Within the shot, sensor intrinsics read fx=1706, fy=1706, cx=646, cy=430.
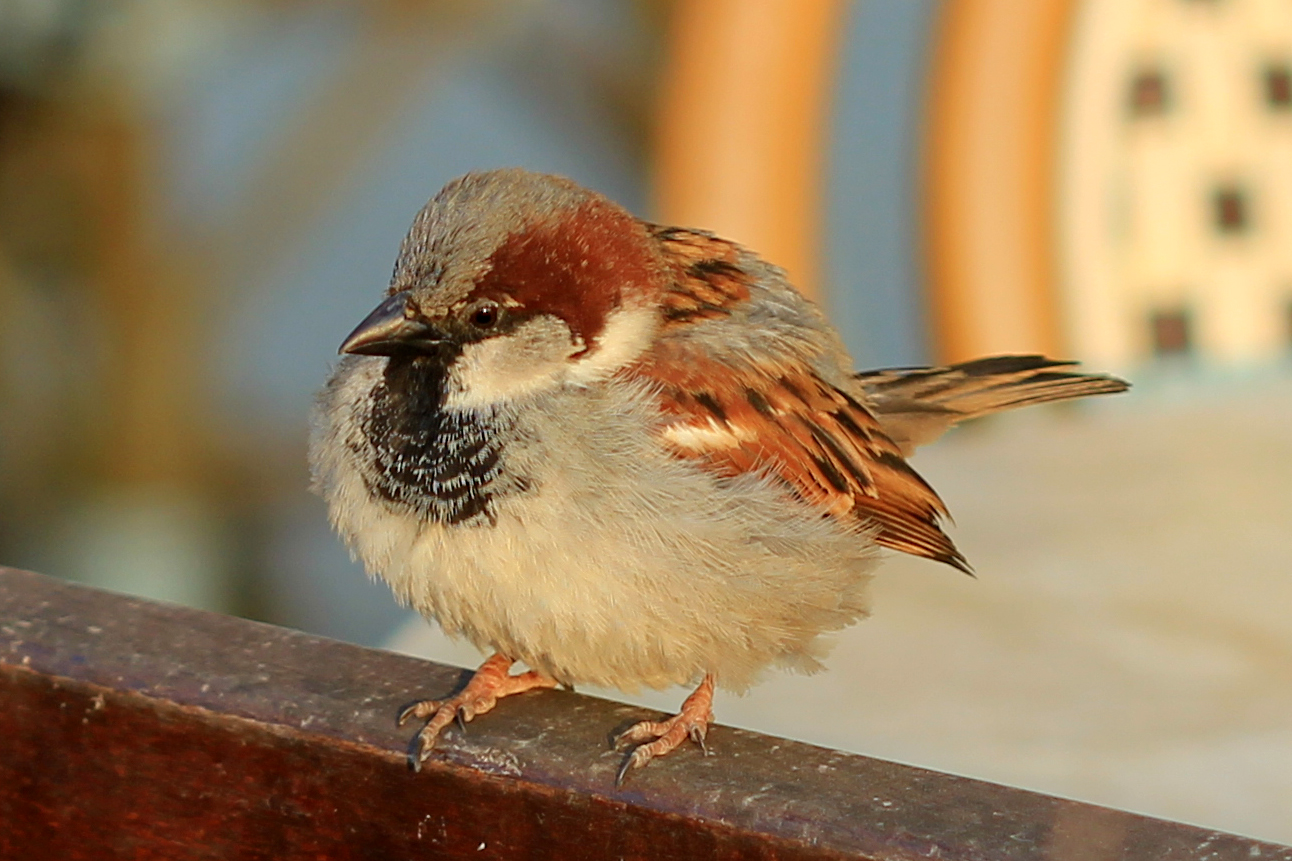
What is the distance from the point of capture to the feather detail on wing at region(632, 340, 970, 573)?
1.40 m

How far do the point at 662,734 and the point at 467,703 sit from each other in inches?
5.7

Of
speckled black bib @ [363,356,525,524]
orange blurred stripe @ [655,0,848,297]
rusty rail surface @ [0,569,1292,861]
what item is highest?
orange blurred stripe @ [655,0,848,297]

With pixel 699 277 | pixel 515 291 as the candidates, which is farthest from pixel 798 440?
pixel 515 291

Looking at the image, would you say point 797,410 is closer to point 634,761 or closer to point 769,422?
point 769,422

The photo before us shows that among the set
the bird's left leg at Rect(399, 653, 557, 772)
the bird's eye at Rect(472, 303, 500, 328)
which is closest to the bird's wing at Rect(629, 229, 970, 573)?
the bird's eye at Rect(472, 303, 500, 328)

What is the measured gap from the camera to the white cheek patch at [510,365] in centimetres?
138

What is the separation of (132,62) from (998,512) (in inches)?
100

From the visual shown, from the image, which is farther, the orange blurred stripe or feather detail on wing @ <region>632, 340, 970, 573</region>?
the orange blurred stripe

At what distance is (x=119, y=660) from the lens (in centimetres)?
126

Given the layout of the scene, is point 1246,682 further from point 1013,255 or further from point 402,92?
point 402,92

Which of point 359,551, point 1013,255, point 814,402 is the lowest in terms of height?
point 359,551

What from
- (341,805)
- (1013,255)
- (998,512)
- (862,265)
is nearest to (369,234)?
(862,265)

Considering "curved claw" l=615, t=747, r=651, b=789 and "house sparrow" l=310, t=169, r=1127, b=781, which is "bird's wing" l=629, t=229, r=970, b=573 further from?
"curved claw" l=615, t=747, r=651, b=789

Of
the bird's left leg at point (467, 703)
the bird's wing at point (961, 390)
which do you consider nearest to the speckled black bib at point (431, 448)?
the bird's left leg at point (467, 703)
